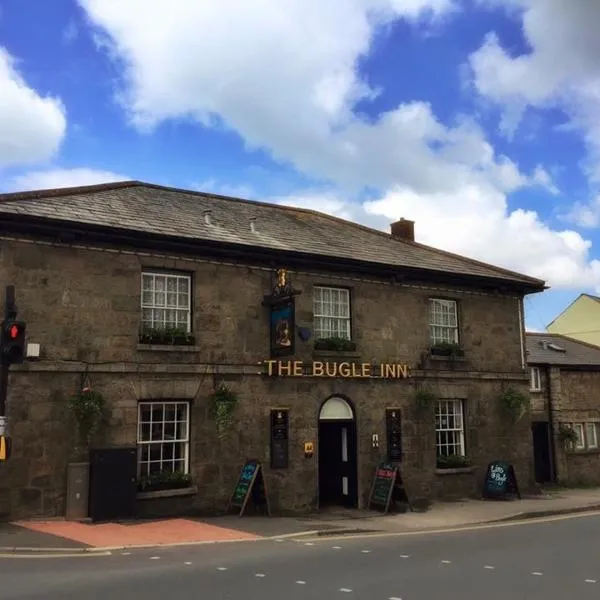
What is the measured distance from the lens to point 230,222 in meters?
18.9

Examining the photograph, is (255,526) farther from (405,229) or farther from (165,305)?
(405,229)

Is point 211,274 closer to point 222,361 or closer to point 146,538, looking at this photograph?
point 222,361

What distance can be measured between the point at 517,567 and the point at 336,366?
27.9 feet

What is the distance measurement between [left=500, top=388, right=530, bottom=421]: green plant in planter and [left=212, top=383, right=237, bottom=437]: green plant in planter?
9433 mm

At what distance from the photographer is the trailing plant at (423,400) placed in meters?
19.3

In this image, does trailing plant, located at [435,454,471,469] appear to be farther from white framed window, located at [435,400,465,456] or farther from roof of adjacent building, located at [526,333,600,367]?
roof of adjacent building, located at [526,333,600,367]

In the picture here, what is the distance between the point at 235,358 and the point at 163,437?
8.17ft

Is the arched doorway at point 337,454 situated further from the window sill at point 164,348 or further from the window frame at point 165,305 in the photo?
the window frame at point 165,305

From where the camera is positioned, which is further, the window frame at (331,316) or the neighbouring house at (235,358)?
the window frame at (331,316)

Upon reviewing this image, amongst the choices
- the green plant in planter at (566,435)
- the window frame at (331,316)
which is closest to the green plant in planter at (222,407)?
the window frame at (331,316)

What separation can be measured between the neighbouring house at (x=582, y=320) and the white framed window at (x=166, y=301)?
2922cm

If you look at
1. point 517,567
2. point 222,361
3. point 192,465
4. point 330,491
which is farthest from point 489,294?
point 517,567

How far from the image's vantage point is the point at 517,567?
33.0 ft

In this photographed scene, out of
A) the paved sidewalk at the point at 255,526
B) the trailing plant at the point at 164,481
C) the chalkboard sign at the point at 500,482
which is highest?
the trailing plant at the point at 164,481
